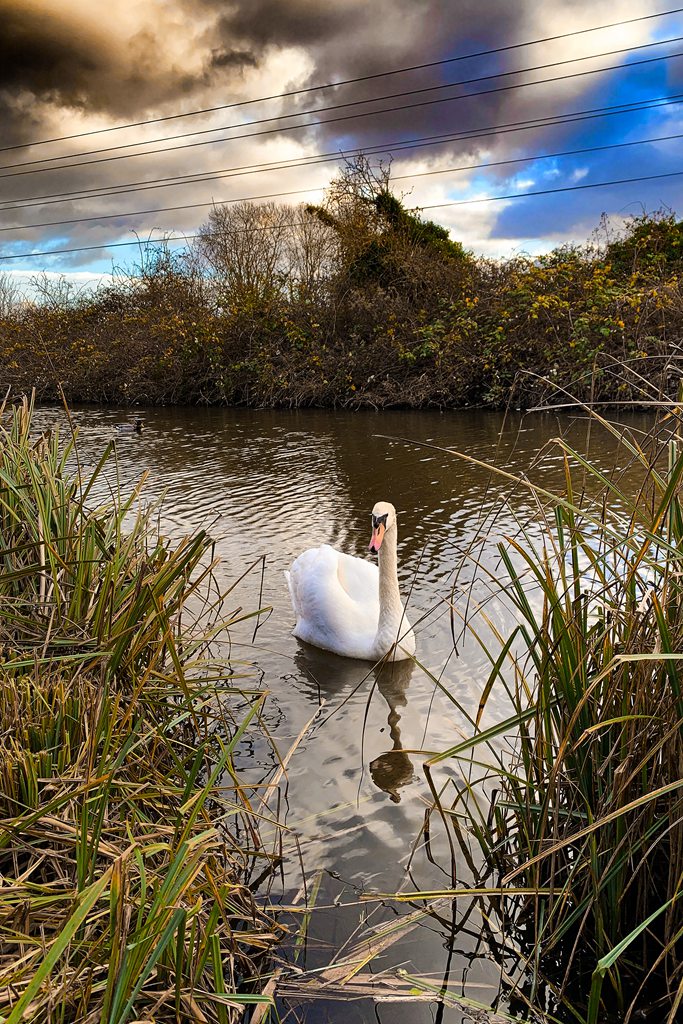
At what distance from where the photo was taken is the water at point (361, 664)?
253 cm

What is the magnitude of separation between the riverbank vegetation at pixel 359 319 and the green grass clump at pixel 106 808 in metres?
12.9

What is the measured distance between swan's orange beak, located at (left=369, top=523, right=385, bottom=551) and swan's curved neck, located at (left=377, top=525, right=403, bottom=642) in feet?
0.25

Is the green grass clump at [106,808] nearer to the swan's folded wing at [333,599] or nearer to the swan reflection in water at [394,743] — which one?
the swan reflection in water at [394,743]

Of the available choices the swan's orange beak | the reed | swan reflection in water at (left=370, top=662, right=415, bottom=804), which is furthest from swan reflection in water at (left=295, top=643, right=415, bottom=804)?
the reed

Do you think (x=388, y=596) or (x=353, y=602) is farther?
(x=353, y=602)

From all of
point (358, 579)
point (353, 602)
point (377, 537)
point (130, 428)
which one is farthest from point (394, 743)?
point (130, 428)

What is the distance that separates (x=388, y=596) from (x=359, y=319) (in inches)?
632

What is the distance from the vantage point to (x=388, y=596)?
4.92 meters

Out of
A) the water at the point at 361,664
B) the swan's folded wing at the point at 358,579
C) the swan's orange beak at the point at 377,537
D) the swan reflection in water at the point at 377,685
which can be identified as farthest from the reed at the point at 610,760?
the swan's folded wing at the point at 358,579

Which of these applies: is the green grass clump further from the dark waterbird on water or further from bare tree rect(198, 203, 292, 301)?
bare tree rect(198, 203, 292, 301)

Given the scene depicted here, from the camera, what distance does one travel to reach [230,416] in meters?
18.7

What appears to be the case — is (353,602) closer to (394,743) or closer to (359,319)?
(394,743)

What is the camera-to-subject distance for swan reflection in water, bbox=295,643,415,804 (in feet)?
12.0

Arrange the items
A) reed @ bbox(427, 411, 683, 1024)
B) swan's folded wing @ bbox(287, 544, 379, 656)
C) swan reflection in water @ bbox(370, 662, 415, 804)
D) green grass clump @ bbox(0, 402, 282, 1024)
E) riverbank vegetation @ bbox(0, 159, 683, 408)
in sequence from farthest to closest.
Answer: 1. riverbank vegetation @ bbox(0, 159, 683, 408)
2. swan's folded wing @ bbox(287, 544, 379, 656)
3. swan reflection in water @ bbox(370, 662, 415, 804)
4. reed @ bbox(427, 411, 683, 1024)
5. green grass clump @ bbox(0, 402, 282, 1024)
